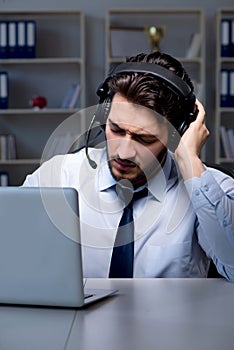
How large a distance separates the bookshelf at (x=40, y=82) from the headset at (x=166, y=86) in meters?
2.89

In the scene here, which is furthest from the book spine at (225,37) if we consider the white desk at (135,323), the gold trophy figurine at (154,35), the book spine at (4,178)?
the white desk at (135,323)

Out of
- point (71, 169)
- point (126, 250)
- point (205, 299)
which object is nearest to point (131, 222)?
point (126, 250)

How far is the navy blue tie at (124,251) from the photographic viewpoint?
1.51 metres

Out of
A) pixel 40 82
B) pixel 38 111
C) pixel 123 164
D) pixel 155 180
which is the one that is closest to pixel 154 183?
pixel 155 180

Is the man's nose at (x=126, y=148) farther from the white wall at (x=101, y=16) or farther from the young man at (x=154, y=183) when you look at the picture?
the white wall at (x=101, y=16)

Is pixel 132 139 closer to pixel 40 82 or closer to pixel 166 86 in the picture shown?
pixel 166 86

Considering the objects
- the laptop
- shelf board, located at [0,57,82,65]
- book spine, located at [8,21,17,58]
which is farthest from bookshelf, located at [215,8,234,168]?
the laptop

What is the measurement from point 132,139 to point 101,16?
317cm

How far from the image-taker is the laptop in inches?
42.8

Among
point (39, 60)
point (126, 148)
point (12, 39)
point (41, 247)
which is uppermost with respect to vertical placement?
point (12, 39)

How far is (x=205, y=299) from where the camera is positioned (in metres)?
1.24

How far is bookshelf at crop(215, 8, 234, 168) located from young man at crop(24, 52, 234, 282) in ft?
8.91

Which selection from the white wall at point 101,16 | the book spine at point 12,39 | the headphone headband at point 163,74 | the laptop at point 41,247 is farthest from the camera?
the white wall at point 101,16

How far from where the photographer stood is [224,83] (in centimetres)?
427
